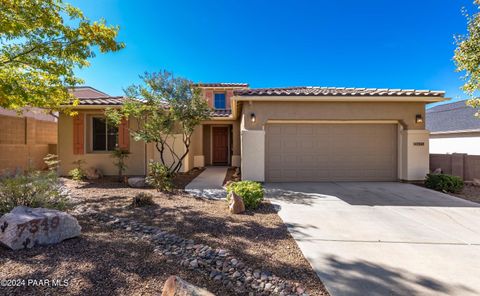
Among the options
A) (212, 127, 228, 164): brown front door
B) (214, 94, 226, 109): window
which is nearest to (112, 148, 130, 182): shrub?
(212, 127, 228, 164): brown front door

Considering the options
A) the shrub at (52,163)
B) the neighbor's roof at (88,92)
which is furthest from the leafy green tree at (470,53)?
the neighbor's roof at (88,92)

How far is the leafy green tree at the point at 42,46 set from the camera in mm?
4699

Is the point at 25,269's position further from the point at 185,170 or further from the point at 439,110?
the point at 439,110

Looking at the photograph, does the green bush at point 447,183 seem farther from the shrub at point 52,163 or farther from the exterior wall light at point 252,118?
the shrub at point 52,163

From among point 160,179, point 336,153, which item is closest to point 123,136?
point 160,179

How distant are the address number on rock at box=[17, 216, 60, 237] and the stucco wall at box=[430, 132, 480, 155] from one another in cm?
1881

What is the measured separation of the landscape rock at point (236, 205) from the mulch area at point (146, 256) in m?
0.16

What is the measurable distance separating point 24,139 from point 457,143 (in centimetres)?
2547

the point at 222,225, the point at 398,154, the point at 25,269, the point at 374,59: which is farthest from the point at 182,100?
the point at 374,59

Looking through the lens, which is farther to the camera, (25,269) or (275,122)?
(275,122)

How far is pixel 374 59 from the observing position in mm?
12125

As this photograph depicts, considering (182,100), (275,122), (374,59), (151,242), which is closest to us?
(151,242)

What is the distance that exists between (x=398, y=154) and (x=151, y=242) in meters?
9.08

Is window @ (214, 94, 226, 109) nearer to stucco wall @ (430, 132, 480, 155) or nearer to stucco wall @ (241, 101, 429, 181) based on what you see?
stucco wall @ (241, 101, 429, 181)
